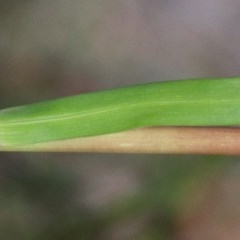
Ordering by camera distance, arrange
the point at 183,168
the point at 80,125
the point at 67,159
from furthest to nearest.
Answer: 1. the point at 67,159
2. the point at 183,168
3. the point at 80,125

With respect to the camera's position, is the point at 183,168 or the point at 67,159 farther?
the point at 67,159

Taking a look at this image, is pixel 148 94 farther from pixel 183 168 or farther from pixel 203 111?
pixel 183 168

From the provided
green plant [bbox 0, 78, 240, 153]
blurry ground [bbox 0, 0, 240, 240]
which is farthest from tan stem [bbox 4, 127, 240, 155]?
blurry ground [bbox 0, 0, 240, 240]

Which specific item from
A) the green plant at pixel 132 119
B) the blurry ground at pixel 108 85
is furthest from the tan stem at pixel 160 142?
the blurry ground at pixel 108 85

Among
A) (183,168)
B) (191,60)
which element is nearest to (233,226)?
(183,168)

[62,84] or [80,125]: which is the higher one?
[80,125]

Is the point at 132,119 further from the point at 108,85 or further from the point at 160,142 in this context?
the point at 108,85

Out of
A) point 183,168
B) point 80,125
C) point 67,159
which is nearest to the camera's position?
point 80,125
